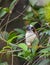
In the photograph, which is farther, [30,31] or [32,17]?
[30,31]

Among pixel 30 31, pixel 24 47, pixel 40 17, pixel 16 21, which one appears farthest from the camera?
pixel 16 21

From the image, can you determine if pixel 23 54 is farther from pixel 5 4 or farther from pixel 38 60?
pixel 5 4

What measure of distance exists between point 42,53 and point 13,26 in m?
1.02

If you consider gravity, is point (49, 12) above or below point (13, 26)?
below

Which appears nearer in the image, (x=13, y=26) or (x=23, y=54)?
(x=23, y=54)

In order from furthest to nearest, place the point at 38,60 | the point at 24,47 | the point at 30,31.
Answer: the point at 30,31 < the point at 38,60 < the point at 24,47

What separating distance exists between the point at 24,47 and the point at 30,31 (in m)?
0.92

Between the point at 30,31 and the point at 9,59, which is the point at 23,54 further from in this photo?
the point at 30,31

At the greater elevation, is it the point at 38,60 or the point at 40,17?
the point at 40,17

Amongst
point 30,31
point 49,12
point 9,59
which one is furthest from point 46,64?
point 30,31

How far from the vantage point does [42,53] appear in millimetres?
1250

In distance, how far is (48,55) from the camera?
1221mm

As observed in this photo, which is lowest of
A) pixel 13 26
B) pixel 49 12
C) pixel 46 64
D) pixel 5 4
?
pixel 46 64

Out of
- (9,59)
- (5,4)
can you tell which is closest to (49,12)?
(9,59)
